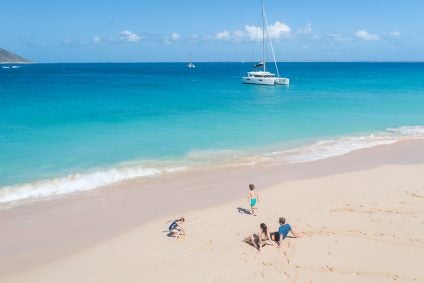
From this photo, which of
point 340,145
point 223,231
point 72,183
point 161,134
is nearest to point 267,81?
point 161,134

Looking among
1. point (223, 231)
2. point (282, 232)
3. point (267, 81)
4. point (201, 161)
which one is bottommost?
point (201, 161)

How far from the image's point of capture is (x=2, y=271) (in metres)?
11.6

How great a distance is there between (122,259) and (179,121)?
25570 millimetres

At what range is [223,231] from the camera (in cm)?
1375

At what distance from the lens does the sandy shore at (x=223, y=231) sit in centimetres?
1120

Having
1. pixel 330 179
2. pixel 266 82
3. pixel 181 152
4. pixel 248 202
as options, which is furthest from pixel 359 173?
pixel 266 82

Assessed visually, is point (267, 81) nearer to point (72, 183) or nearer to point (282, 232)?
point (72, 183)

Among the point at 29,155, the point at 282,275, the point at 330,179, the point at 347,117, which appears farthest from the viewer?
the point at 347,117

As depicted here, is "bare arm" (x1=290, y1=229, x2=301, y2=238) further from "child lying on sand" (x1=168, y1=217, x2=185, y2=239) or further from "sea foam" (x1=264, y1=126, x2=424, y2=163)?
"sea foam" (x1=264, y1=126, x2=424, y2=163)

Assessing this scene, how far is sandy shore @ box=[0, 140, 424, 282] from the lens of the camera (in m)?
11.2

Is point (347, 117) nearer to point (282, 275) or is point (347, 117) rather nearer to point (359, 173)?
point (359, 173)

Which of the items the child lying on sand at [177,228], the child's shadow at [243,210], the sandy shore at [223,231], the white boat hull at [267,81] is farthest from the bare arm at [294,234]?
the white boat hull at [267,81]

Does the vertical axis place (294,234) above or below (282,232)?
below

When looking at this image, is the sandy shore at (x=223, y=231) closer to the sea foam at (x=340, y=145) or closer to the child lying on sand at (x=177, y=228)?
the child lying on sand at (x=177, y=228)
